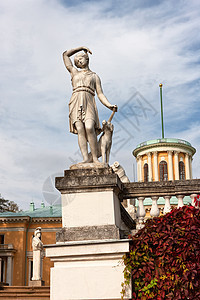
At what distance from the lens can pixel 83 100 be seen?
243 inches

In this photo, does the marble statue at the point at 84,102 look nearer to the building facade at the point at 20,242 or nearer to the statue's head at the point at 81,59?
the statue's head at the point at 81,59

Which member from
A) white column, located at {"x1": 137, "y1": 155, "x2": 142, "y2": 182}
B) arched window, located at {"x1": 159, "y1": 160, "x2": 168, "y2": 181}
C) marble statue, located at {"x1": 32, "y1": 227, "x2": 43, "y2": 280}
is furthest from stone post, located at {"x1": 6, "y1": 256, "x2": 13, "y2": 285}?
arched window, located at {"x1": 159, "y1": 160, "x2": 168, "y2": 181}

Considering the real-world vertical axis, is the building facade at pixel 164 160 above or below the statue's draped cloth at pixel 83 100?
above

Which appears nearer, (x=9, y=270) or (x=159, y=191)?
(x=159, y=191)

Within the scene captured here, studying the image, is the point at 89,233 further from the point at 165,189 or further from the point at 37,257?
the point at 37,257

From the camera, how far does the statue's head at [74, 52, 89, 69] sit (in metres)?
6.47

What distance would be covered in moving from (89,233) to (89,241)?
0.37 ft

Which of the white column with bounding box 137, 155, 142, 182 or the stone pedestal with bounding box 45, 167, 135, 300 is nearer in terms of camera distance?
the stone pedestal with bounding box 45, 167, 135, 300

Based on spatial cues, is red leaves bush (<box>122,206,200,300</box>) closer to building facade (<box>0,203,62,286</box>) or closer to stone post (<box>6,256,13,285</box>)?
building facade (<box>0,203,62,286</box>)

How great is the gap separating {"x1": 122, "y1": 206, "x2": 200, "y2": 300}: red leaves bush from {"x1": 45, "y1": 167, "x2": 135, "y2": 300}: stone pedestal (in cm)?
17

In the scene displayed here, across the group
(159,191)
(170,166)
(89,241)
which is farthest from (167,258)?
(170,166)

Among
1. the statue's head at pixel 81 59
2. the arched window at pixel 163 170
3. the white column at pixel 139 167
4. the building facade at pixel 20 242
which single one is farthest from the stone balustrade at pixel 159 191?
the white column at pixel 139 167

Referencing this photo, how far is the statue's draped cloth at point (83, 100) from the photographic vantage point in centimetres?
611

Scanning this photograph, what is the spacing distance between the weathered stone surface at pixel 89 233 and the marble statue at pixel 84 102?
1043mm
